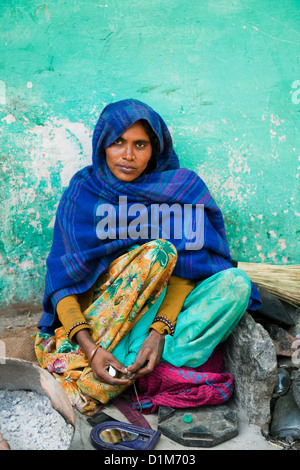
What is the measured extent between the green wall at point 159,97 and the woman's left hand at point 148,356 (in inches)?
43.2

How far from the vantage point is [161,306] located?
2381 mm

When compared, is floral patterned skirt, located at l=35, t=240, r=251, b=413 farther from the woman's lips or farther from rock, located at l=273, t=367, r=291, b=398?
the woman's lips

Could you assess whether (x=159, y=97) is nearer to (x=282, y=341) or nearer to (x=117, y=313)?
(x=117, y=313)

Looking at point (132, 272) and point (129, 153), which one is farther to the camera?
point (129, 153)

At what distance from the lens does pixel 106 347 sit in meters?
2.19

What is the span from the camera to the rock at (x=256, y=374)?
2.13 m

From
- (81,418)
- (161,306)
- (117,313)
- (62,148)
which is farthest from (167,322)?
(62,148)

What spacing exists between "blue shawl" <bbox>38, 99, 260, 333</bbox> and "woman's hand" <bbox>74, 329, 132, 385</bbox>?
0.90 feet

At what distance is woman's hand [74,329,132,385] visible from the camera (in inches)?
83.0

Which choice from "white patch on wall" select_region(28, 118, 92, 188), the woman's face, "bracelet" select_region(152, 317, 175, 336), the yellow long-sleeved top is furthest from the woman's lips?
"bracelet" select_region(152, 317, 175, 336)

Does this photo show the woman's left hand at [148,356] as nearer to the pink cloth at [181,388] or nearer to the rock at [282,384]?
the pink cloth at [181,388]

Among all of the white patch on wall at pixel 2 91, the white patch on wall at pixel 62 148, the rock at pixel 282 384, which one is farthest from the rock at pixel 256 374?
the white patch on wall at pixel 2 91

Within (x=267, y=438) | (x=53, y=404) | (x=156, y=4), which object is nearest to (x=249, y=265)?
(x=267, y=438)

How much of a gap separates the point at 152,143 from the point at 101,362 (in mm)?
1225
